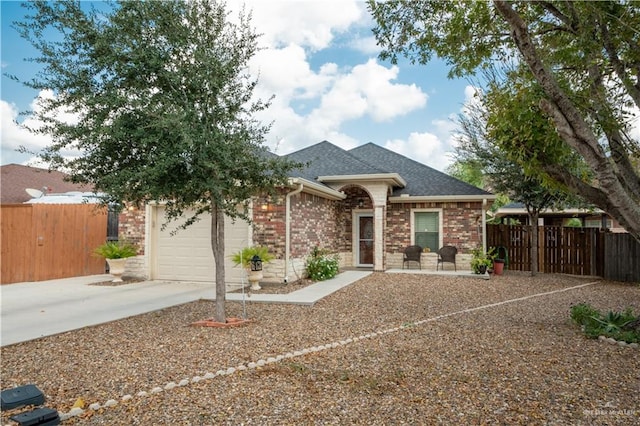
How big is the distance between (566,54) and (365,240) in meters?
9.90

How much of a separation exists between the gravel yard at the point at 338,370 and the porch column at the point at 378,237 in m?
6.60

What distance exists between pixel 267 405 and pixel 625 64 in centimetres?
614

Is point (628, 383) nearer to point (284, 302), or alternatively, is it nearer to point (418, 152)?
point (284, 302)

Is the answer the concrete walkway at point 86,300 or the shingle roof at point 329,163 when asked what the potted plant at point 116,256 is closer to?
the concrete walkway at point 86,300

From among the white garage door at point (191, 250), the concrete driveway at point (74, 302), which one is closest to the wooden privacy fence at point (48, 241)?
the concrete driveway at point (74, 302)

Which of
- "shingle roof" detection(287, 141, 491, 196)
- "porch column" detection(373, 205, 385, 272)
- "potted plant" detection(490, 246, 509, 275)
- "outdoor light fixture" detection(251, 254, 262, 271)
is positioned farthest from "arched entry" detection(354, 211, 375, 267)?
"outdoor light fixture" detection(251, 254, 262, 271)

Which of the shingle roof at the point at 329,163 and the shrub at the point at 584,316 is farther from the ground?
the shingle roof at the point at 329,163

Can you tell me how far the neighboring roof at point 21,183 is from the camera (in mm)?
18656

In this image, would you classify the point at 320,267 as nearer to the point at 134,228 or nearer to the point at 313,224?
the point at 313,224

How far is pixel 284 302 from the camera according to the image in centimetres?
785

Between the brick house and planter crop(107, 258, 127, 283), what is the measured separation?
0.52 metres

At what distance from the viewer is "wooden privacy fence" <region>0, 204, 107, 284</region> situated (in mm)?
10539

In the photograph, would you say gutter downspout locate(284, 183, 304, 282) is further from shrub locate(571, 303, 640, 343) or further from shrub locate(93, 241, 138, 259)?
shrub locate(571, 303, 640, 343)

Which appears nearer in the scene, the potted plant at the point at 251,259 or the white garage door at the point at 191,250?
the potted plant at the point at 251,259
